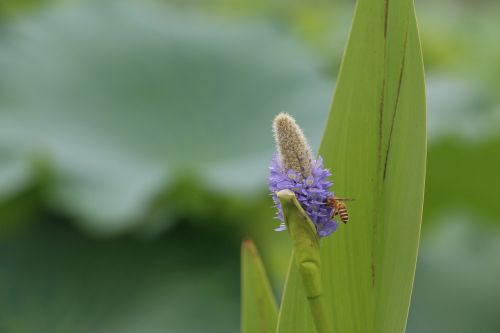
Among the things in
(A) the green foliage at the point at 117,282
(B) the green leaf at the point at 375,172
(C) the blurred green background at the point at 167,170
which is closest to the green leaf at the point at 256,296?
(B) the green leaf at the point at 375,172

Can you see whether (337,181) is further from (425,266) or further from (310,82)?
(310,82)

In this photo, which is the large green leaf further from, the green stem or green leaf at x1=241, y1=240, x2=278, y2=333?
the green stem

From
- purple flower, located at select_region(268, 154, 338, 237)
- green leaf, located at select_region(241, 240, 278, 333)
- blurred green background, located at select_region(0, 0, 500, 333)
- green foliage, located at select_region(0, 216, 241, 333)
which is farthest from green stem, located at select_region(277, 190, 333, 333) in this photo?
green foliage, located at select_region(0, 216, 241, 333)

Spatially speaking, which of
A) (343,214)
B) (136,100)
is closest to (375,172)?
(343,214)

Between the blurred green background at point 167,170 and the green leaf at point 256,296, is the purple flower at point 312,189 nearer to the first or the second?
the green leaf at point 256,296

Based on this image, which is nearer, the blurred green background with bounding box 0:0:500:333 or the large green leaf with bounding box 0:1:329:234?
the blurred green background with bounding box 0:0:500:333

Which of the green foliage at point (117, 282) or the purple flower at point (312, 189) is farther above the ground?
the green foliage at point (117, 282)

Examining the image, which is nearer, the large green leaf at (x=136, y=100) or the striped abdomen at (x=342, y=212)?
the striped abdomen at (x=342, y=212)
